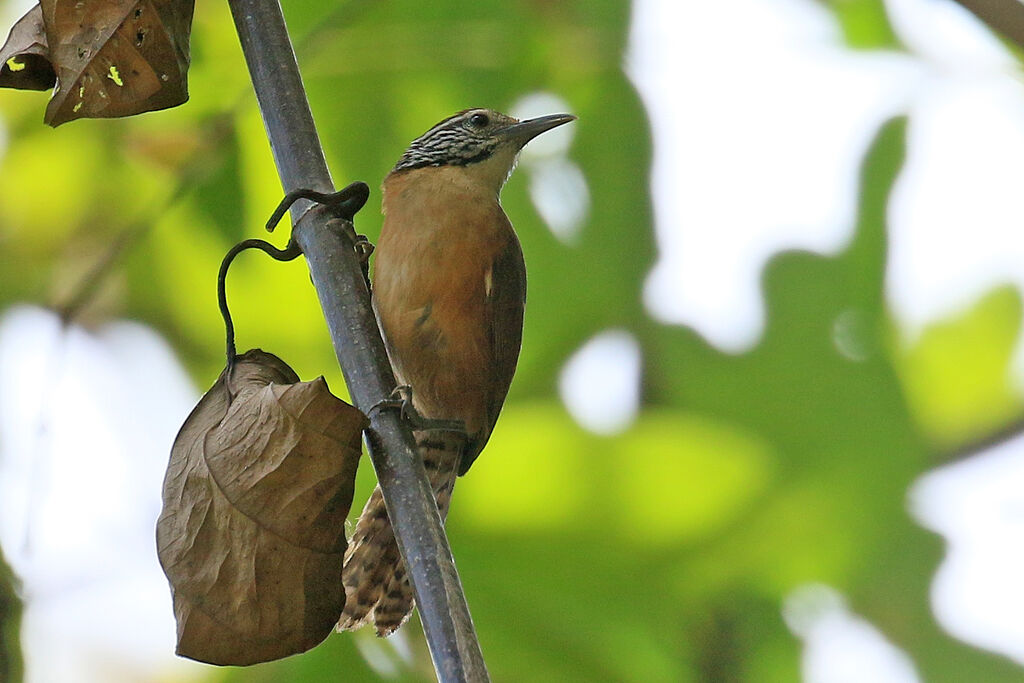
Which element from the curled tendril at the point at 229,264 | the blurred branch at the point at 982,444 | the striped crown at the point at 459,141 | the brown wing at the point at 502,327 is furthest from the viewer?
the striped crown at the point at 459,141

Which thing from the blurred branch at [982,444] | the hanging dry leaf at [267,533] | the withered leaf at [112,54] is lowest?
the blurred branch at [982,444]

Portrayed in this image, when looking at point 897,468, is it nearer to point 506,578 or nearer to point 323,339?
point 506,578

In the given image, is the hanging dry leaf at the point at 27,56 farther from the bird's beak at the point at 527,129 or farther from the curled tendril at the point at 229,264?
the bird's beak at the point at 527,129

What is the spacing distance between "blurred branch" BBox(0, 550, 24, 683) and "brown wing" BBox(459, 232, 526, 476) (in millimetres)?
Answer: 1013

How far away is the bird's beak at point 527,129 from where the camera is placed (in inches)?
131

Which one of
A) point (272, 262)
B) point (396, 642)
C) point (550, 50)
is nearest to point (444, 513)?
point (396, 642)

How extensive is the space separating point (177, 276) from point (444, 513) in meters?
1.09

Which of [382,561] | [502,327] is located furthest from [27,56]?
[382,561]

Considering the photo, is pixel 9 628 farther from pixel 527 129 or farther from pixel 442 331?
pixel 527 129

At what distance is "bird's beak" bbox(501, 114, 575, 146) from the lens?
3.34 metres

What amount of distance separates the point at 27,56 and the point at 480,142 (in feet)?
6.23

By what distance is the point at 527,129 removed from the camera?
132 inches

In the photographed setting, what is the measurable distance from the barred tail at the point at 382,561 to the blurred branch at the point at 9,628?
0.66m

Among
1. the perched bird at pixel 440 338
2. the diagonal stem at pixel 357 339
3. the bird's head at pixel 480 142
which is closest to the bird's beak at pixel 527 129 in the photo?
the bird's head at pixel 480 142
